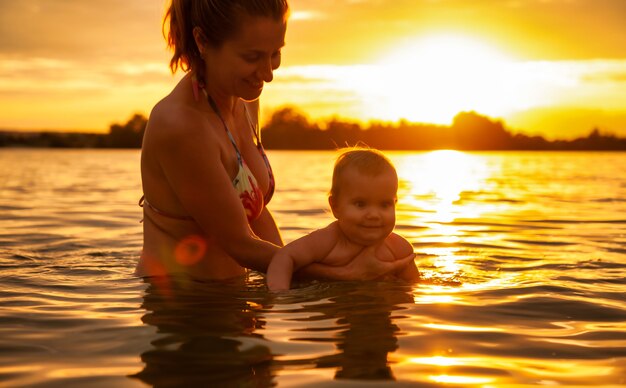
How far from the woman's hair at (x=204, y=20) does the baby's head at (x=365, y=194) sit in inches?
40.6

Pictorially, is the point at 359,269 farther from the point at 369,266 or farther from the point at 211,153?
the point at 211,153

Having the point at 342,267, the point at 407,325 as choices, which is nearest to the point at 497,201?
the point at 342,267

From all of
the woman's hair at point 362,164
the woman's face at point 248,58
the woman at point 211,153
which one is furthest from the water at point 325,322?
the woman's face at point 248,58

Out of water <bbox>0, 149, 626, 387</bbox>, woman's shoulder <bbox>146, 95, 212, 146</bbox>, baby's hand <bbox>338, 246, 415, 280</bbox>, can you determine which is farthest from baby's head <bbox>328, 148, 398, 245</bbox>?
woman's shoulder <bbox>146, 95, 212, 146</bbox>

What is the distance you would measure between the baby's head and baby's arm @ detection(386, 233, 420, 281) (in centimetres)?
20

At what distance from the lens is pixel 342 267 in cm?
486

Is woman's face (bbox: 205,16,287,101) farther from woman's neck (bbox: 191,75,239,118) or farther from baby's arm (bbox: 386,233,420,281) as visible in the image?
baby's arm (bbox: 386,233,420,281)

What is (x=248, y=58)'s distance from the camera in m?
4.25

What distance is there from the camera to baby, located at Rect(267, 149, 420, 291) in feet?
15.2

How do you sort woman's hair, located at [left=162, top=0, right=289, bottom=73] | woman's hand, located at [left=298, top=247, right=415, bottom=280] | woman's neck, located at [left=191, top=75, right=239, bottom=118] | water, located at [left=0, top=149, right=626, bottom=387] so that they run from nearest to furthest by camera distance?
water, located at [left=0, top=149, right=626, bottom=387], woman's hair, located at [left=162, top=0, right=289, bottom=73], woman's neck, located at [left=191, top=75, right=239, bottom=118], woman's hand, located at [left=298, top=247, right=415, bottom=280]

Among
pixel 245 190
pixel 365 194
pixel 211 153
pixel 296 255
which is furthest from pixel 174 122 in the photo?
pixel 365 194

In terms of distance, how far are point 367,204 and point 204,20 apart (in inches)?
58.3

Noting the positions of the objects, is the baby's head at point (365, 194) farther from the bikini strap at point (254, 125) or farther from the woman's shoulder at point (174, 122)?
the woman's shoulder at point (174, 122)

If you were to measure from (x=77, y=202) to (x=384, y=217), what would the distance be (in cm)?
837
